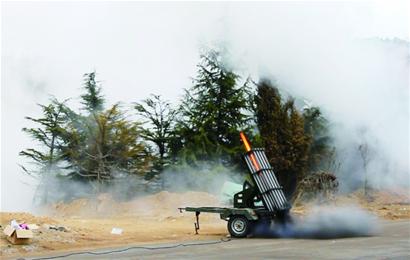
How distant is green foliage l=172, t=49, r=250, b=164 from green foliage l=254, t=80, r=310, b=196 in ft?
13.5

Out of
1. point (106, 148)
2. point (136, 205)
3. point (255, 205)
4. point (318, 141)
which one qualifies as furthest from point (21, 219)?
point (318, 141)

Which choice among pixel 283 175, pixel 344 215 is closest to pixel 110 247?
pixel 344 215

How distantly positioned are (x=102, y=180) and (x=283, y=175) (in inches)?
429

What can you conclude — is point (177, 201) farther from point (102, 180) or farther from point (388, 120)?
point (388, 120)

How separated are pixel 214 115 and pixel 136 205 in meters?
8.24

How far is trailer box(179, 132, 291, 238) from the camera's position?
17.5 metres

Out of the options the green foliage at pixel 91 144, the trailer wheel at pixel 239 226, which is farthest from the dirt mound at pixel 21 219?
the green foliage at pixel 91 144

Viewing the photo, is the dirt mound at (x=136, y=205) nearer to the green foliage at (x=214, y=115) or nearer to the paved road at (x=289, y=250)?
the green foliage at (x=214, y=115)

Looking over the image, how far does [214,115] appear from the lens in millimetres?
39625

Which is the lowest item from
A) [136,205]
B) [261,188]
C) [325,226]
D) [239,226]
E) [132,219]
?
[325,226]

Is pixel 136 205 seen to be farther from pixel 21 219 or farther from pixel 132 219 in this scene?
pixel 21 219

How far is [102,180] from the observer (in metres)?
36.0

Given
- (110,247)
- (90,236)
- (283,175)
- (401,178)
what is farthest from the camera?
(283,175)

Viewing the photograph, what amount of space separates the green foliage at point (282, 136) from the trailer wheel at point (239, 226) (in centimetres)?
1723
